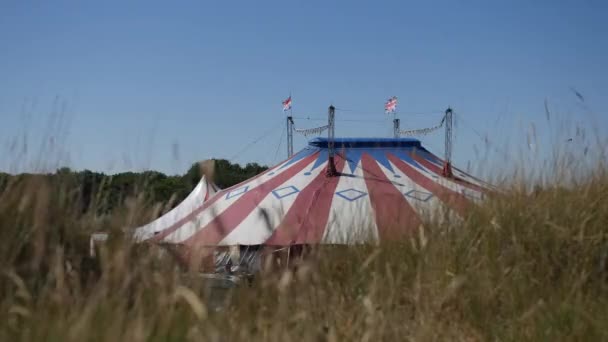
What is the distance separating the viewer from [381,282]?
121 inches

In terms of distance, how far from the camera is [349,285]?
11.5 feet

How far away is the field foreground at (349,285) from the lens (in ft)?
7.11

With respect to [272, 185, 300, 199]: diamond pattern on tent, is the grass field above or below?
below

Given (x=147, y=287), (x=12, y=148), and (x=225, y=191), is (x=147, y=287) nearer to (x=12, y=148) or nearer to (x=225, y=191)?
(x=12, y=148)

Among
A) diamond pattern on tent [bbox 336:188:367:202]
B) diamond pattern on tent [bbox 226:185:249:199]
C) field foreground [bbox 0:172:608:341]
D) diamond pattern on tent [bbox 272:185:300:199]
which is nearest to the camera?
field foreground [bbox 0:172:608:341]

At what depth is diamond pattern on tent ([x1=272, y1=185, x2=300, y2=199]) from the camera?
10901 mm

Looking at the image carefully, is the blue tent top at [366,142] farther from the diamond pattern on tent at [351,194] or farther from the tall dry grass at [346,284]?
the tall dry grass at [346,284]

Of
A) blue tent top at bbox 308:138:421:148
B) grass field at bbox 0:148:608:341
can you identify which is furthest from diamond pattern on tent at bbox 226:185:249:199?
grass field at bbox 0:148:608:341

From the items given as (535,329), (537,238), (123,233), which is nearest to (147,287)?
(123,233)

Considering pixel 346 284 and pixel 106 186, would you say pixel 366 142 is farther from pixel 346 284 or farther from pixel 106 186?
pixel 106 186

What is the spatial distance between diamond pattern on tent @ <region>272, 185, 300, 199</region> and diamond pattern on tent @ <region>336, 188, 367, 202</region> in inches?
30.1

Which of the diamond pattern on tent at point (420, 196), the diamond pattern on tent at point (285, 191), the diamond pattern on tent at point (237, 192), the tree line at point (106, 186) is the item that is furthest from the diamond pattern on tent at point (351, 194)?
the tree line at point (106, 186)

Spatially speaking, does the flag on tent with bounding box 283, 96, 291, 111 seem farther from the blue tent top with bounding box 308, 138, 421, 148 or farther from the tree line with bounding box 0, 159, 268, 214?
the tree line with bounding box 0, 159, 268, 214

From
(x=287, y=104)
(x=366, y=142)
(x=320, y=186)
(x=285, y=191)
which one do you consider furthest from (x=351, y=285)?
(x=287, y=104)
